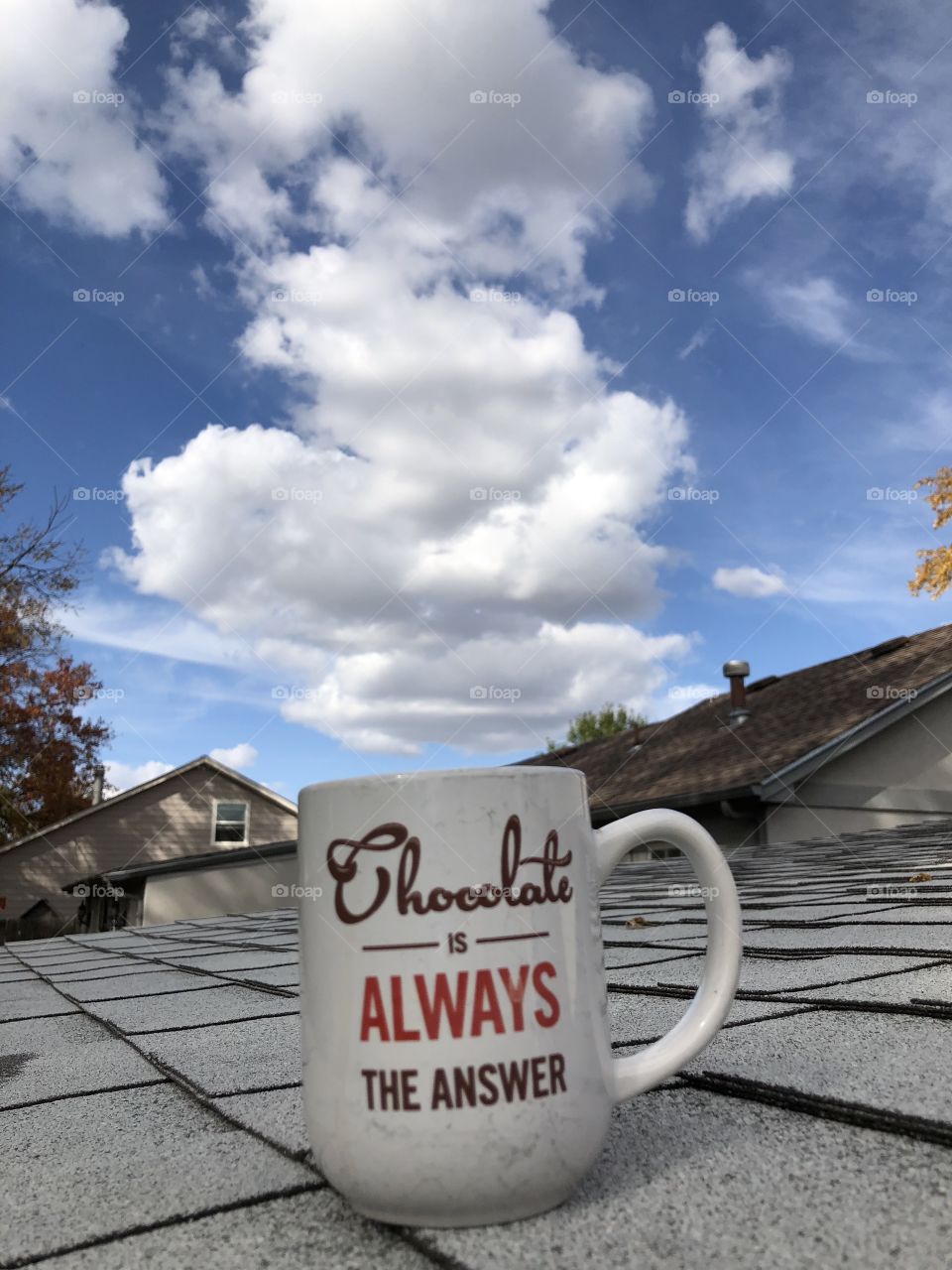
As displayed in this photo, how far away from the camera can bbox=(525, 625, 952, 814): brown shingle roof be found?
10.5 m

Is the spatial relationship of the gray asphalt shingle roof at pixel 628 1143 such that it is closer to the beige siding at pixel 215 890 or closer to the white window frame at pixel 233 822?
the beige siding at pixel 215 890

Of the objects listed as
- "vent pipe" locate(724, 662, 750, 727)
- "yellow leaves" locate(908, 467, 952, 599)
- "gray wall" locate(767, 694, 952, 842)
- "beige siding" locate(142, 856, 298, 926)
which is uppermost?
"yellow leaves" locate(908, 467, 952, 599)

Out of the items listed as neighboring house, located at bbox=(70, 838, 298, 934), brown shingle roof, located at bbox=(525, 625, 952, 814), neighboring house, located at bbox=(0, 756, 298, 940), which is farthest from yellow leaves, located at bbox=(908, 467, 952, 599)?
neighboring house, located at bbox=(0, 756, 298, 940)

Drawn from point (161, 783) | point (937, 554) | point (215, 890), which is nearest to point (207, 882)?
point (215, 890)

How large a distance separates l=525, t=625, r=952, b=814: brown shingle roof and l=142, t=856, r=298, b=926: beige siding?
5.48 metres

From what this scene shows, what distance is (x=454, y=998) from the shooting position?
726 millimetres

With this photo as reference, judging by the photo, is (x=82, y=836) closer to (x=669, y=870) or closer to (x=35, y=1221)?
(x=669, y=870)

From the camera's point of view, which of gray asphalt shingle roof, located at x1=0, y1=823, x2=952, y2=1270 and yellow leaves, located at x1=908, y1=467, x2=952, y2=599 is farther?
yellow leaves, located at x1=908, y1=467, x2=952, y2=599

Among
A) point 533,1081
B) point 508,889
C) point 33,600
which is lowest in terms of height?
point 533,1081

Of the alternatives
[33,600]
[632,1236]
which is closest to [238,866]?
[33,600]

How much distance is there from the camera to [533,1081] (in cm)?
73

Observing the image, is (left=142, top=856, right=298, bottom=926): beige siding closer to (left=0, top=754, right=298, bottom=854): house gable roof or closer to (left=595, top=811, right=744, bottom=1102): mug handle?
(left=0, top=754, right=298, bottom=854): house gable roof

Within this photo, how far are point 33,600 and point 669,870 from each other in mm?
16190

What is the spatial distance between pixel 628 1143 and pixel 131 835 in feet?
75.3
